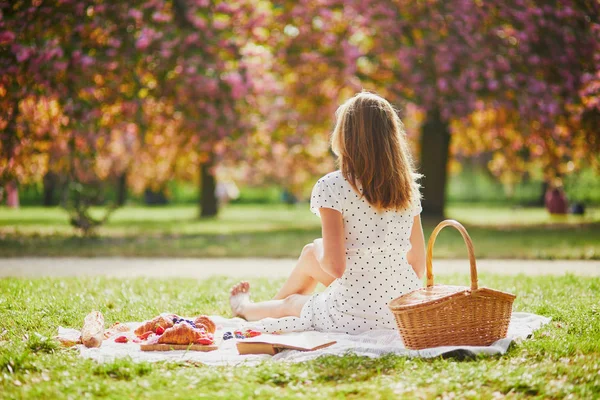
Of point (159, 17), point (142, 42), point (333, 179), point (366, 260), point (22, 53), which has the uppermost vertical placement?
point (159, 17)

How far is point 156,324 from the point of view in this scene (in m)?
4.86

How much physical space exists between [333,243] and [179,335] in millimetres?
1147

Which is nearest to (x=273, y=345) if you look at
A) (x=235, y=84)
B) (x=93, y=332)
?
(x=93, y=332)

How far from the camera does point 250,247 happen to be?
11688 mm

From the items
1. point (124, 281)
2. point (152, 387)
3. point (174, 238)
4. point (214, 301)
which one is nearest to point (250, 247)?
point (174, 238)

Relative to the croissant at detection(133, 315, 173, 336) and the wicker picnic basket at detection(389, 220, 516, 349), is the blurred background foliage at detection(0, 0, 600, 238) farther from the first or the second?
the wicker picnic basket at detection(389, 220, 516, 349)

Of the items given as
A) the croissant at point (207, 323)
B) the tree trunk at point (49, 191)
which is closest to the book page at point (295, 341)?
the croissant at point (207, 323)

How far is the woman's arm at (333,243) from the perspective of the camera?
15.2 feet

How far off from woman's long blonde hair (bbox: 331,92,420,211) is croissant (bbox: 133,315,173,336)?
5.03 ft

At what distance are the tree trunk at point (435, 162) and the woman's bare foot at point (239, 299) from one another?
38.5 ft

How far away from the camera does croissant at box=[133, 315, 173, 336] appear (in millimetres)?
4840

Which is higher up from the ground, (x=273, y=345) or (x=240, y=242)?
(x=273, y=345)

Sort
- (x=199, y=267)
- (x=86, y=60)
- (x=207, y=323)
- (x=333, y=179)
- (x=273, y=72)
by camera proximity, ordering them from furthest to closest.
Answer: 1. (x=273, y=72)
2. (x=86, y=60)
3. (x=199, y=267)
4. (x=207, y=323)
5. (x=333, y=179)

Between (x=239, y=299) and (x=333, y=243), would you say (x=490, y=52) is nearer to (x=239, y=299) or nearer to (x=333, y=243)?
(x=239, y=299)
